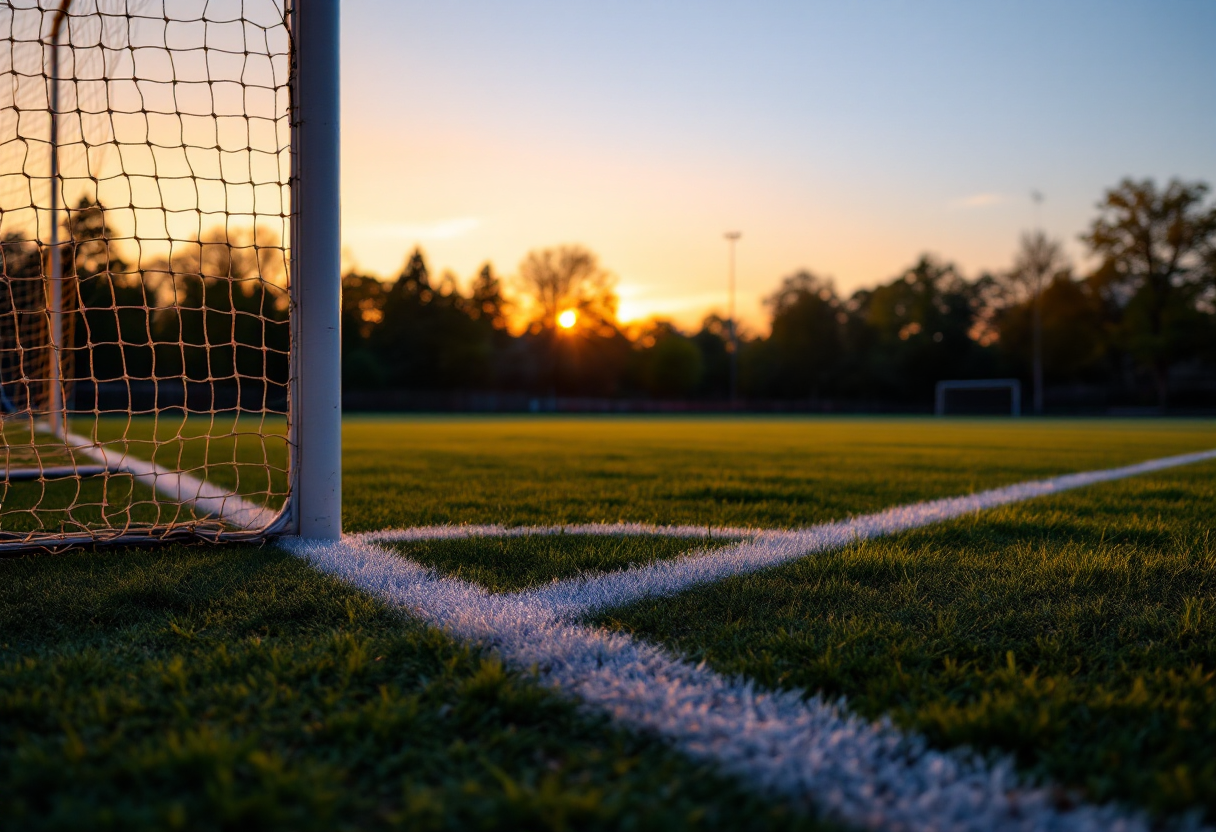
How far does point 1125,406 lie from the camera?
144ft

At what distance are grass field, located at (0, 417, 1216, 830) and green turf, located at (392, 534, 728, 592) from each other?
0.01 m

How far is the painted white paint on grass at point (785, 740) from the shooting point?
870mm

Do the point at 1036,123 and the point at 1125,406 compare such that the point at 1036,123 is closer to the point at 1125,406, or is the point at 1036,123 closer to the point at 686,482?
the point at 1125,406

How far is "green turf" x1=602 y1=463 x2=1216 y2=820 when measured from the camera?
104cm

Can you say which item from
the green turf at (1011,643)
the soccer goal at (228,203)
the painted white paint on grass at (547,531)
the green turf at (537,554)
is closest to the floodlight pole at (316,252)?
the soccer goal at (228,203)

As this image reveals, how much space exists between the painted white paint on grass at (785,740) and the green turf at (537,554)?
1.29 ft

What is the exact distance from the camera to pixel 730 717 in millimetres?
1137

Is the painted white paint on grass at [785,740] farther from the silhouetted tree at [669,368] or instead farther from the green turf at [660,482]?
the silhouetted tree at [669,368]

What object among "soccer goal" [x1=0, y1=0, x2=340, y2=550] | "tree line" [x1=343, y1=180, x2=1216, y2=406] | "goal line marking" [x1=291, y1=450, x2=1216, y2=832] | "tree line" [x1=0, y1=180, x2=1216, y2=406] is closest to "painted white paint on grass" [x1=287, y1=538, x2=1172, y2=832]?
"goal line marking" [x1=291, y1=450, x2=1216, y2=832]

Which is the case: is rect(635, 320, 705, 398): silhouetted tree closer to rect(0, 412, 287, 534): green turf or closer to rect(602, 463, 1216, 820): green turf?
rect(0, 412, 287, 534): green turf

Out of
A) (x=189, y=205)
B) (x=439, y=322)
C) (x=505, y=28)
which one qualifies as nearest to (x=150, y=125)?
(x=189, y=205)

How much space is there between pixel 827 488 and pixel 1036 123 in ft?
95.3

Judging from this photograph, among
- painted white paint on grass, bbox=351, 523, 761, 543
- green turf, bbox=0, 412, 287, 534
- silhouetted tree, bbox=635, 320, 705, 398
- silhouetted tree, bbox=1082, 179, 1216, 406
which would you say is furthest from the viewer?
silhouetted tree, bbox=635, 320, 705, 398

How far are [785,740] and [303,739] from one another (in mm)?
665
